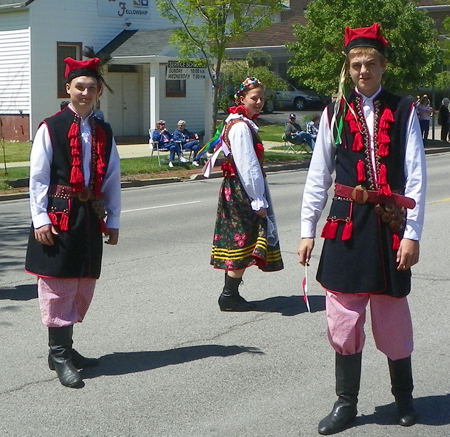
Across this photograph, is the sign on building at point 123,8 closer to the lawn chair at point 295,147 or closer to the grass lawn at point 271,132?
the grass lawn at point 271,132

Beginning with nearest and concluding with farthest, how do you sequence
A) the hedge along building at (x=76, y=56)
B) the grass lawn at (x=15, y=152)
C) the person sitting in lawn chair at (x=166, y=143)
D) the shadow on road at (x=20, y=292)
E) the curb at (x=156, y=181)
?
1. the shadow on road at (x=20, y=292)
2. the curb at (x=156, y=181)
3. the person sitting in lawn chair at (x=166, y=143)
4. the grass lawn at (x=15, y=152)
5. the hedge along building at (x=76, y=56)

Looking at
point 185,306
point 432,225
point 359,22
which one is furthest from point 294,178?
point 185,306

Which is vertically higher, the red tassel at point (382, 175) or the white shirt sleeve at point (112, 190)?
the red tassel at point (382, 175)

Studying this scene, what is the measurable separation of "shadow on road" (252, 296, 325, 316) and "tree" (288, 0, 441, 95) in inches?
855

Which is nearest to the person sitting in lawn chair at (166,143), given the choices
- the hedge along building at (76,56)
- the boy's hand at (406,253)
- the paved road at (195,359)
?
the hedge along building at (76,56)

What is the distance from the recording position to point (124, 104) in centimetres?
3027

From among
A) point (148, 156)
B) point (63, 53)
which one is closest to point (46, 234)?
point (148, 156)

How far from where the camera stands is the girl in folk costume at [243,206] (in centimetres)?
675

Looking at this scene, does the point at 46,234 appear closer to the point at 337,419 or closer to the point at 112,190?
the point at 112,190

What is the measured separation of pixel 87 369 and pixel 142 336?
824 millimetres

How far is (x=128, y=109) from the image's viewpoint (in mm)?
30406

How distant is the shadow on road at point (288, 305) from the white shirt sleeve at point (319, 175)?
8.65 ft

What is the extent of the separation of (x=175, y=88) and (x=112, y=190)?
26.7 metres

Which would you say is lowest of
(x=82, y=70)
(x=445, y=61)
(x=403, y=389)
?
(x=403, y=389)
